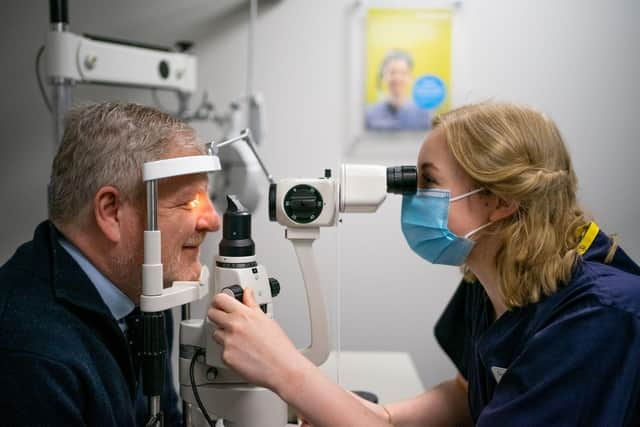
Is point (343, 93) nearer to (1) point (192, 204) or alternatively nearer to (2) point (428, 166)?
(2) point (428, 166)

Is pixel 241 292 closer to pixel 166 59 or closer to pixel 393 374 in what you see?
pixel 393 374

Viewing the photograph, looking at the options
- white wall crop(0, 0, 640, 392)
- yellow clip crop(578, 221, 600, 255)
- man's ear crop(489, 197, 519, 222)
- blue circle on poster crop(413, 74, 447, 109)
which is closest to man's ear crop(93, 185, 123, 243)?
man's ear crop(489, 197, 519, 222)

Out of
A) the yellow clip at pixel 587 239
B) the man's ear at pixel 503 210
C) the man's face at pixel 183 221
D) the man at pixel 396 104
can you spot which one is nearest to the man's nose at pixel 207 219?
the man's face at pixel 183 221

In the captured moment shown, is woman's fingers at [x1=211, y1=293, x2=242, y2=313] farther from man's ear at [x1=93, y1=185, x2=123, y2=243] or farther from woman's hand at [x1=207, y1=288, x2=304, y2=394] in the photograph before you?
man's ear at [x1=93, y1=185, x2=123, y2=243]

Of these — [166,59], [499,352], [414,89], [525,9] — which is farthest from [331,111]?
[499,352]

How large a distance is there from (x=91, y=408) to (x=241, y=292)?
0.30 m

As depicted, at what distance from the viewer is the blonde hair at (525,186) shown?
1085 mm

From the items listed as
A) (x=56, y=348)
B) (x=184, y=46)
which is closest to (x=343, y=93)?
(x=184, y=46)

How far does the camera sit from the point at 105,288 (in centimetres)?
107

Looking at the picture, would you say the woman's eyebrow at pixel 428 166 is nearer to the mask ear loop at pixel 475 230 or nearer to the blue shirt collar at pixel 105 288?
the mask ear loop at pixel 475 230

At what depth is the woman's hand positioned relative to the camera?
0.91m

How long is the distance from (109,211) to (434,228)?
65 centimetres

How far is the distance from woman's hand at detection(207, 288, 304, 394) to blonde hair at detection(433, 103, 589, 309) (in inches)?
19.1

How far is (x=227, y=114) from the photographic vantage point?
210 centimetres
